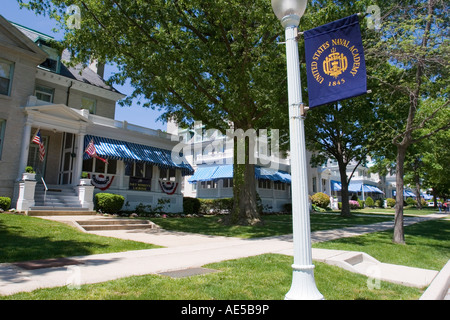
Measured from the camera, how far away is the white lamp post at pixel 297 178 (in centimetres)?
381

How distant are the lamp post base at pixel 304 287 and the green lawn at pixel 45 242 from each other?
5.66m

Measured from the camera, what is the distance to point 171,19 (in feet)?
45.7

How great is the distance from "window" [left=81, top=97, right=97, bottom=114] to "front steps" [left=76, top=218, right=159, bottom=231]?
1112cm

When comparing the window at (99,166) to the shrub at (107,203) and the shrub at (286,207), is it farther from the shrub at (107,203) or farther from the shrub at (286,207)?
the shrub at (286,207)

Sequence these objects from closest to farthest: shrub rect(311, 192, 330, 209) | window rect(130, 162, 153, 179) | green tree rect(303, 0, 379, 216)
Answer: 1. green tree rect(303, 0, 379, 216)
2. window rect(130, 162, 153, 179)
3. shrub rect(311, 192, 330, 209)

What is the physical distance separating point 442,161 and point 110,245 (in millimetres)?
39803

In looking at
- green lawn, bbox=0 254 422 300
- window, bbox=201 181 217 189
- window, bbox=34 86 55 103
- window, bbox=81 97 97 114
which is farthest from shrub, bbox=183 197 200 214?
green lawn, bbox=0 254 422 300

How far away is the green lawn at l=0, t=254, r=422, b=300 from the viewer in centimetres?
429

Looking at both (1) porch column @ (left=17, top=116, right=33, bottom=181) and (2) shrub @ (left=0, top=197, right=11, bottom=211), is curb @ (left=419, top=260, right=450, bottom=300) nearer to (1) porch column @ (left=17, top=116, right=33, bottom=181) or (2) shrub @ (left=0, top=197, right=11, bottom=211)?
(2) shrub @ (left=0, top=197, right=11, bottom=211)

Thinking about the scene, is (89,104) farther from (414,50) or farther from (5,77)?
(414,50)

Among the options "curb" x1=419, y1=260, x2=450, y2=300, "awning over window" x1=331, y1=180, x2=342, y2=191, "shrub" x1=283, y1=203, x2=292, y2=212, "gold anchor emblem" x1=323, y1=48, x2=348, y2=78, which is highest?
"awning over window" x1=331, y1=180, x2=342, y2=191

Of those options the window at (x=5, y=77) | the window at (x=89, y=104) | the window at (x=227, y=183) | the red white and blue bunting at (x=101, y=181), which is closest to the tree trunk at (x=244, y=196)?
the red white and blue bunting at (x=101, y=181)
